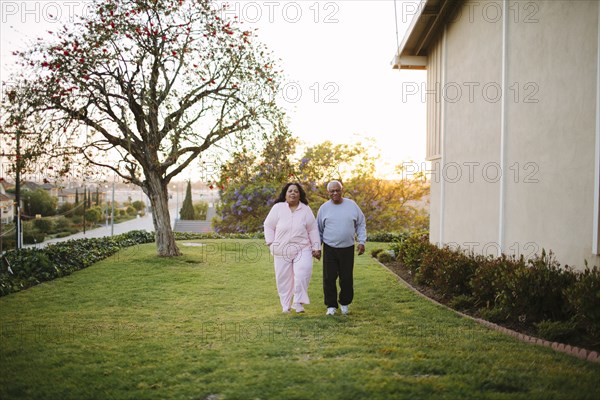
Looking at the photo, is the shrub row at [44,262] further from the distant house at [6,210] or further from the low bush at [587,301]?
the distant house at [6,210]

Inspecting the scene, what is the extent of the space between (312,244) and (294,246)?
0.92 feet

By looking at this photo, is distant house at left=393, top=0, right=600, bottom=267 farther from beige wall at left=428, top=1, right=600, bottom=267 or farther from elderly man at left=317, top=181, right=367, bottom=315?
elderly man at left=317, top=181, right=367, bottom=315

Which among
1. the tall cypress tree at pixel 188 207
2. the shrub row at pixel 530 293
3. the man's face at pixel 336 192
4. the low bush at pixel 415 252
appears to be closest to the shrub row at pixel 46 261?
the man's face at pixel 336 192

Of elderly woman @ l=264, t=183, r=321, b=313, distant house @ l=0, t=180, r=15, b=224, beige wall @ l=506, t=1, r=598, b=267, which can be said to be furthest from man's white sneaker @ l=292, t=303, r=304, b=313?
distant house @ l=0, t=180, r=15, b=224

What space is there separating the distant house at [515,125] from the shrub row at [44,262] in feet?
28.9

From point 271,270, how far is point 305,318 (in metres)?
6.35

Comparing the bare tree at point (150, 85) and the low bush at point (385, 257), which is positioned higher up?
the bare tree at point (150, 85)

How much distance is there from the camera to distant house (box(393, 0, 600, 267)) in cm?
642

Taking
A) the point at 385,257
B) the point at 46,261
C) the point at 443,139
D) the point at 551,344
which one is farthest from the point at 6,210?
the point at 551,344

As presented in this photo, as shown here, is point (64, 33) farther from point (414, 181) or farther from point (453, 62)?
point (414, 181)

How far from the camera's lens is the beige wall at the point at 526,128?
646cm

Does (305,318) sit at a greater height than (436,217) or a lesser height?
lesser

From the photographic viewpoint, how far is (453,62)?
11391mm

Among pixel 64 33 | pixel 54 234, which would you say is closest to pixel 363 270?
pixel 64 33
